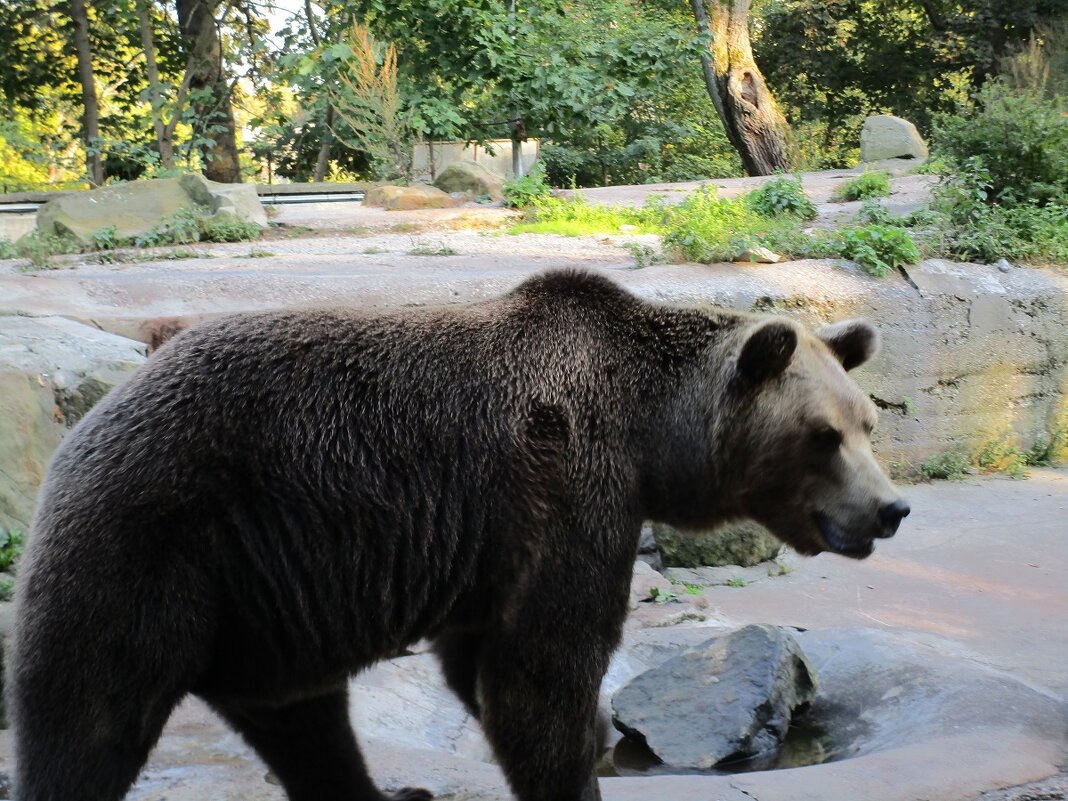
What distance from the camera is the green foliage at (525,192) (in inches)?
567

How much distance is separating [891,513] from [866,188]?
450 inches

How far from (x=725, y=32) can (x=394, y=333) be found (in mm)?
19415

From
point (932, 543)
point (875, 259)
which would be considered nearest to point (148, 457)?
point (932, 543)

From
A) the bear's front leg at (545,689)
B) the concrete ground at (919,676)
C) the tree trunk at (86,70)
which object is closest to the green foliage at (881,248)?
the concrete ground at (919,676)

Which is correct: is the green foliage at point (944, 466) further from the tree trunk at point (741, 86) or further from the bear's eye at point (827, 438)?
the tree trunk at point (741, 86)

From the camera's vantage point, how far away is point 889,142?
19156 millimetres

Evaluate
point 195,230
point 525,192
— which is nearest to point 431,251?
point 195,230

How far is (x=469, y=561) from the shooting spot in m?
3.28

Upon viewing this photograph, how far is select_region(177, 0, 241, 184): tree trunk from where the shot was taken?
1898cm

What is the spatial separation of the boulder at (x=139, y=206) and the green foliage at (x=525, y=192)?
3229mm

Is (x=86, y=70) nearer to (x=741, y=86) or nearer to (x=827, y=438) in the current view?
(x=741, y=86)

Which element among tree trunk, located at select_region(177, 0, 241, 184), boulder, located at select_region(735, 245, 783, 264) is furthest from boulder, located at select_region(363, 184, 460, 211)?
boulder, located at select_region(735, 245, 783, 264)

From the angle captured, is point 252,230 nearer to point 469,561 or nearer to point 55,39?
point 469,561

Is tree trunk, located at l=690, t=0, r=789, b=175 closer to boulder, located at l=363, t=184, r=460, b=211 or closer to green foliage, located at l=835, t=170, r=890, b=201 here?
green foliage, located at l=835, t=170, r=890, b=201
